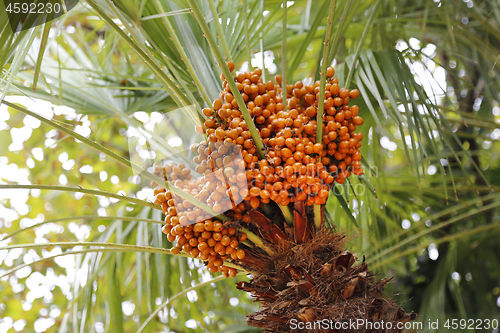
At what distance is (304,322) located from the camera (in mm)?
705

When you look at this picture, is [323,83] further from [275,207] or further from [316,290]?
[316,290]

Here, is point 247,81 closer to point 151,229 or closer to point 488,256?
point 151,229

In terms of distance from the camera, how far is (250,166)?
29.0 inches

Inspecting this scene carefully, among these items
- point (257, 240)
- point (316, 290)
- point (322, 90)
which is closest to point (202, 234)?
point (257, 240)

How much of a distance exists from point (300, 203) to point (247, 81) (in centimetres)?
31

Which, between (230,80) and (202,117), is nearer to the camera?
(230,80)

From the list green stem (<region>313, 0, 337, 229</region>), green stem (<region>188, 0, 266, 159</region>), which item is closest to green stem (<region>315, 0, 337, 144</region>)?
green stem (<region>313, 0, 337, 229</region>)

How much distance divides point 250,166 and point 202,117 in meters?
0.19

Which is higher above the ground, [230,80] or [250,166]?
[230,80]

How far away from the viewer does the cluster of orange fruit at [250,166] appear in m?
0.72

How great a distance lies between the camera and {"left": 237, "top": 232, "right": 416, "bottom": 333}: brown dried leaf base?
0.71m

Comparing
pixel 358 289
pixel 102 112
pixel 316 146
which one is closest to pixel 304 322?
pixel 358 289

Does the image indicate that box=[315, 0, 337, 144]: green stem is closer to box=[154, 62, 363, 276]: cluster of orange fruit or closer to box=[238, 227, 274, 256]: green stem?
box=[154, 62, 363, 276]: cluster of orange fruit

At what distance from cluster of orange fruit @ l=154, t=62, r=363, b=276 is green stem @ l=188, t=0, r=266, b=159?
0.02 m
